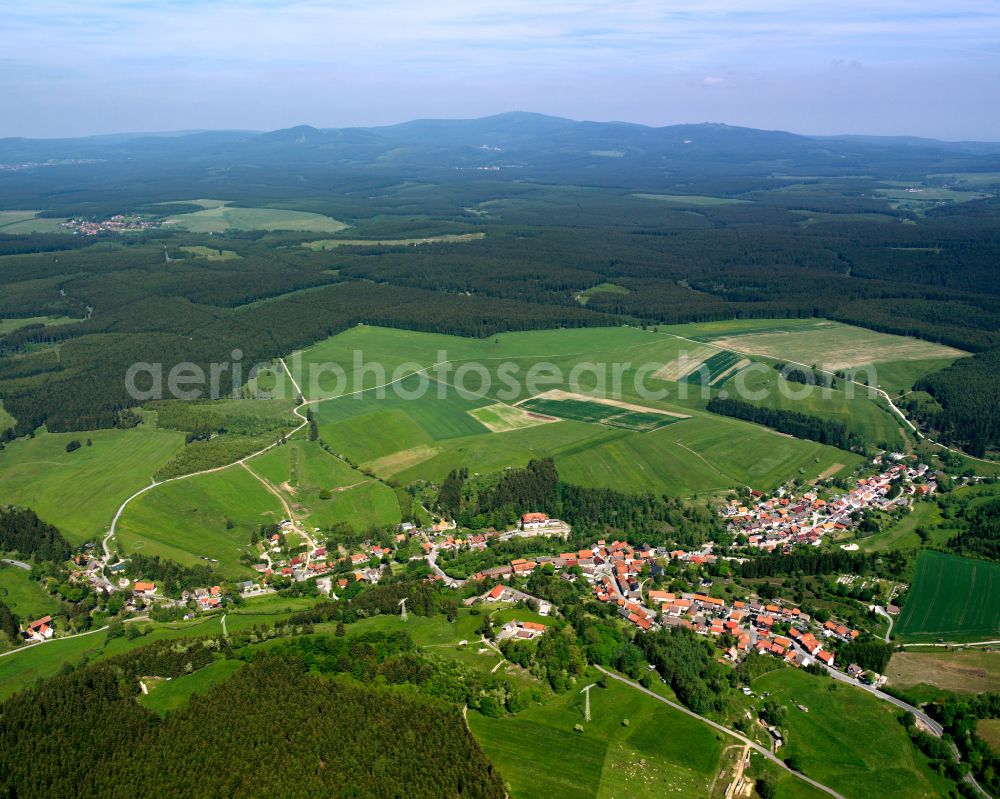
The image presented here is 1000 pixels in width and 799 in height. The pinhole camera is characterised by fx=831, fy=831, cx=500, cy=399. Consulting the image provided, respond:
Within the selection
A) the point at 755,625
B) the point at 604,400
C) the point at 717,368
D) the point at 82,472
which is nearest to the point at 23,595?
the point at 82,472

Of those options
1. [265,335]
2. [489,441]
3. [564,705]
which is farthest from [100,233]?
[564,705]

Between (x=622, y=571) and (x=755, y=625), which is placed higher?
(x=622, y=571)

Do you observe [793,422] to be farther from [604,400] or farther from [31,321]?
[31,321]

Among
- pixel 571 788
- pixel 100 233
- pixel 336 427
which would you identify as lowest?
pixel 571 788

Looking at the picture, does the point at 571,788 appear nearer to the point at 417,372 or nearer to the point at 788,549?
the point at 788,549

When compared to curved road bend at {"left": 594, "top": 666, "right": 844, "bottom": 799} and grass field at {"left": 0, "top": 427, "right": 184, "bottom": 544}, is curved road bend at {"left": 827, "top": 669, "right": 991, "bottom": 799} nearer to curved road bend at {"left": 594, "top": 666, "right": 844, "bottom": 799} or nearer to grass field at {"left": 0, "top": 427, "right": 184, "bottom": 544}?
curved road bend at {"left": 594, "top": 666, "right": 844, "bottom": 799}

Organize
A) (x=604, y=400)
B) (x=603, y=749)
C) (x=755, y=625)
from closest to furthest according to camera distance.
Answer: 1. (x=603, y=749)
2. (x=755, y=625)
3. (x=604, y=400)
